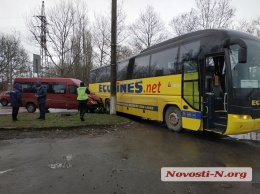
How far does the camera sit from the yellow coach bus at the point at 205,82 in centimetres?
698

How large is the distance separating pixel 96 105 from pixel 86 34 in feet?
68.8

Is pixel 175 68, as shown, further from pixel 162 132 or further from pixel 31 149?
pixel 31 149

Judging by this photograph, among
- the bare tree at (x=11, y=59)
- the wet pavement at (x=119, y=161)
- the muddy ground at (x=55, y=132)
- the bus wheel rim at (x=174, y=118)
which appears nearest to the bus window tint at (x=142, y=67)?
the bus wheel rim at (x=174, y=118)

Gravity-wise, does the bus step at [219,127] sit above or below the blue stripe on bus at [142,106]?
below

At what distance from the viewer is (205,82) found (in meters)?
7.98

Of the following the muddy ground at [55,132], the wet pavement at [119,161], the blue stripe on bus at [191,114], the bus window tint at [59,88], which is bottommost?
the wet pavement at [119,161]

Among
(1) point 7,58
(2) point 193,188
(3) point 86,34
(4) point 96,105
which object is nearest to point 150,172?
(2) point 193,188

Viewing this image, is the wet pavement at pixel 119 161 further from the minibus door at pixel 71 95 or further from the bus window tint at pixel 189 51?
the minibus door at pixel 71 95

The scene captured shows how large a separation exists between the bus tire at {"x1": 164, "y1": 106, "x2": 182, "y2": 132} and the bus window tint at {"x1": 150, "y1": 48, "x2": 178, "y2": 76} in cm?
141

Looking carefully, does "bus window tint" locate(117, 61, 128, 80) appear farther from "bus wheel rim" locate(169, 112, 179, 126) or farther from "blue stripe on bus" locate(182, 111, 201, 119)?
"blue stripe on bus" locate(182, 111, 201, 119)

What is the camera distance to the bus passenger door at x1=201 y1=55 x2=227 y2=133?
7700 mm

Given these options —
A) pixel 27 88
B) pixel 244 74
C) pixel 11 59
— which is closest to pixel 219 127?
pixel 244 74

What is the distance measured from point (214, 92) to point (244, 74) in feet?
3.49

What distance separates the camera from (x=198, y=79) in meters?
8.19
